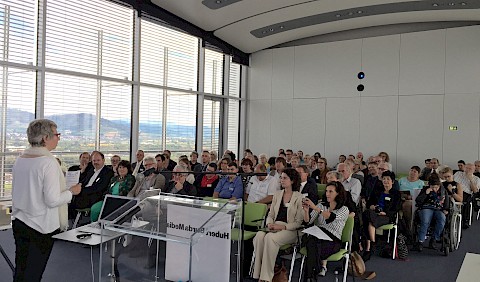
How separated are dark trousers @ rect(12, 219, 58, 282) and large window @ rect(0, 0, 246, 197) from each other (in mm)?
4829

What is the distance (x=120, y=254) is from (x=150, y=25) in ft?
24.9

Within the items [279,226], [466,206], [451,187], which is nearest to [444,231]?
[451,187]

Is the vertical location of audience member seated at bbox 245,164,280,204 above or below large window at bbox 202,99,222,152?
below

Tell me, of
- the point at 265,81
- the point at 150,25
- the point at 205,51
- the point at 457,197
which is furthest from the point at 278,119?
the point at 457,197

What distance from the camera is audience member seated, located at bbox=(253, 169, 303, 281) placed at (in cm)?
423

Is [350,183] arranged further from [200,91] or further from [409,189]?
[200,91]

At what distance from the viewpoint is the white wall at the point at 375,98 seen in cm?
1034

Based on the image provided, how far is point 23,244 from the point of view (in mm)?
2871

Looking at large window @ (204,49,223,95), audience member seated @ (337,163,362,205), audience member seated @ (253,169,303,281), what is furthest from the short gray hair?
large window @ (204,49,223,95)

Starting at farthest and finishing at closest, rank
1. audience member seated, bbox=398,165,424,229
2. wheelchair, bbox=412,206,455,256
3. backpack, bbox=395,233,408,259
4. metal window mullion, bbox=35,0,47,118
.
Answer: metal window mullion, bbox=35,0,47,118 → audience member seated, bbox=398,165,424,229 → wheelchair, bbox=412,206,455,256 → backpack, bbox=395,233,408,259

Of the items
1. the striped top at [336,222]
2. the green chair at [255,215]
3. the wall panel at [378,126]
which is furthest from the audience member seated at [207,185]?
Answer: the wall panel at [378,126]

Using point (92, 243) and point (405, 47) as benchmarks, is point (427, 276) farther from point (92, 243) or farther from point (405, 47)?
point (405, 47)

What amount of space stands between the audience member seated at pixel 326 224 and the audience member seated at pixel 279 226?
16 centimetres

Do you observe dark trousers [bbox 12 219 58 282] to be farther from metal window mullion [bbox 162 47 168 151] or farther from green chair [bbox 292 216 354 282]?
metal window mullion [bbox 162 47 168 151]
